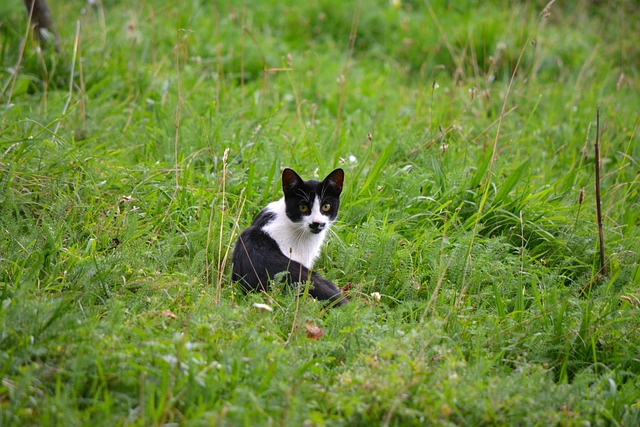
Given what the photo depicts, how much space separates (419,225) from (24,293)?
2.34 metres

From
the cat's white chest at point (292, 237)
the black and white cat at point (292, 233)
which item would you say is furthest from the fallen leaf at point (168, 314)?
the cat's white chest at point (292, 237)

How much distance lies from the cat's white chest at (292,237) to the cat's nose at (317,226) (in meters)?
0.03

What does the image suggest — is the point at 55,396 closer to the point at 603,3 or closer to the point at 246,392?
the point at 246,392

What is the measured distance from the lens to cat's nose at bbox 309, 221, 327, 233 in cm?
363

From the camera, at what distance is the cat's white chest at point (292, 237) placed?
366cm

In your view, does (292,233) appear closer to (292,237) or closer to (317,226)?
(292,237)

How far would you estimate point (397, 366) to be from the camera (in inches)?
101

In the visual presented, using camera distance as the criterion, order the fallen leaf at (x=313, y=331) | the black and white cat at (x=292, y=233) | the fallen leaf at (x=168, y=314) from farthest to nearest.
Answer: the black and white cat at (x=292, y=233)
the fallen leaf at (x=313, y=331)
the fallen leaf at (x=168, y=314)

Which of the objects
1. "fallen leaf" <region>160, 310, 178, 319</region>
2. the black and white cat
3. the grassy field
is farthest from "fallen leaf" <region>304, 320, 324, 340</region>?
"fallen leaf" <region>160, 310, 178, 319</region>

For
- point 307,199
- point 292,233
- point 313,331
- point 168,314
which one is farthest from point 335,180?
point 168,314

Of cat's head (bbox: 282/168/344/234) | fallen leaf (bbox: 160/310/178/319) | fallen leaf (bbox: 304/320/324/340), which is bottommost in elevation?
fallen leaf (bbox: 304/320/324/340)

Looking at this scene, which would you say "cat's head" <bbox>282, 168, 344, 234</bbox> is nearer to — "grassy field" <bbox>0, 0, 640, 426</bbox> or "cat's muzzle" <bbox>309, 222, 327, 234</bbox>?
"cat's muzzle" <bbox>309, 222, 327, 234</bbox>

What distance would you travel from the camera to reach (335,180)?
12.3 feet

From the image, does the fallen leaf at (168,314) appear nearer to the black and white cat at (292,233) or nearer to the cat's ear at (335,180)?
the black and white cat at (292,233)
